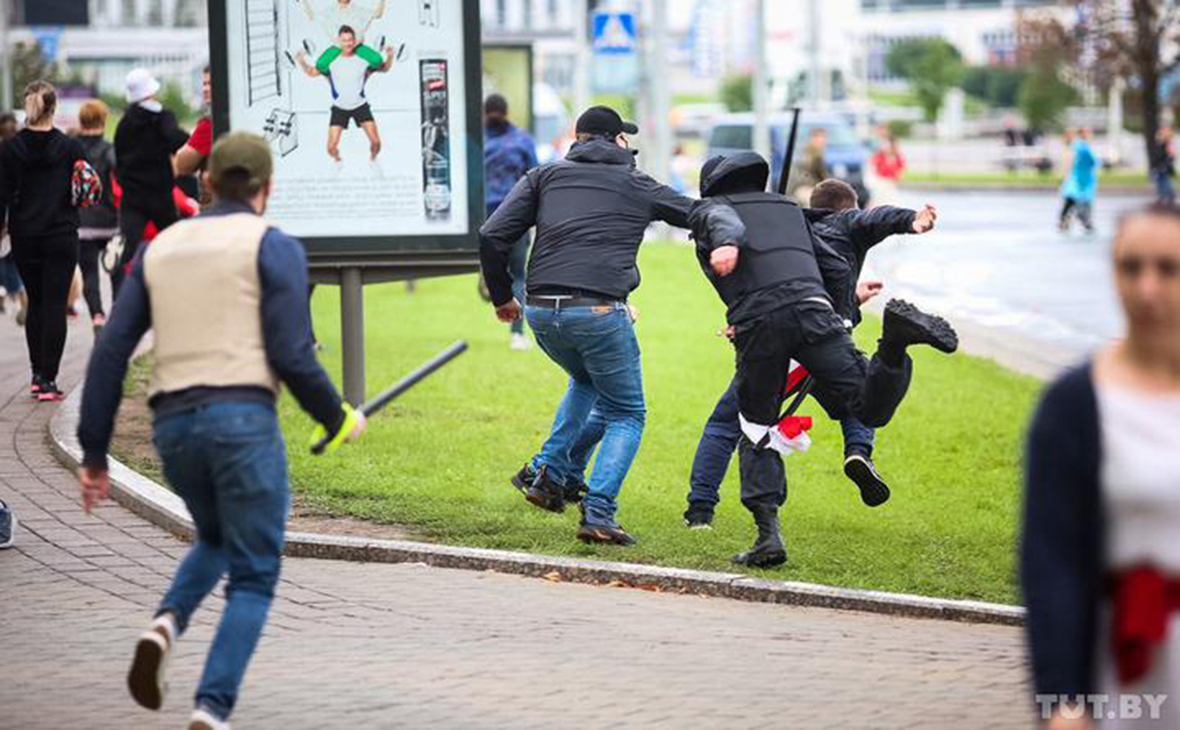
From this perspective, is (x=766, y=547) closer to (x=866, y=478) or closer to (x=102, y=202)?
(x=866, y=478)

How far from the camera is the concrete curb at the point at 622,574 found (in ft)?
29.4

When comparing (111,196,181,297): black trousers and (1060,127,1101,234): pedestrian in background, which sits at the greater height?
(111,196,181,297): black trousers

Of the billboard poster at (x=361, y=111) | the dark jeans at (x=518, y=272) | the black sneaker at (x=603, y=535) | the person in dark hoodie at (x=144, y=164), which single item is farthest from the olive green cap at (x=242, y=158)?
the dark jeans at (x=518, y=272)

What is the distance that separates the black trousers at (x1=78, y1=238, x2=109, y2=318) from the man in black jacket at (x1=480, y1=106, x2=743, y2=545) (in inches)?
284

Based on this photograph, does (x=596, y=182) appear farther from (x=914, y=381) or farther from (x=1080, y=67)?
(x=1080, y=67)

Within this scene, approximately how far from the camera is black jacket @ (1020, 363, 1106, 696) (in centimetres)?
420

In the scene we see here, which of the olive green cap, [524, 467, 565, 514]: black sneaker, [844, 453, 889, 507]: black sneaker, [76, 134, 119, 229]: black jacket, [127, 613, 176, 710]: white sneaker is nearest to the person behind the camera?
[127, 613, 176, 710]: white sneaker

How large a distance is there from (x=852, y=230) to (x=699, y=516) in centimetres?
145

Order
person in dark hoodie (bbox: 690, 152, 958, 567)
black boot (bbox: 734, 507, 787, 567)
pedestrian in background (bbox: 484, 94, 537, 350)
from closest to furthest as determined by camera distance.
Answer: person in dark hoodie (bbox: 690, 152, 958, 567) → black boot (bbox: 734, 507, 787, 567) → pedestrian in background (bbox: 484, 94, 537, 350)

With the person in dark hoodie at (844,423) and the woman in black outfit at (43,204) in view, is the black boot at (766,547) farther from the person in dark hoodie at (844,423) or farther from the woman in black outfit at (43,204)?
the woman in black outfit at (43,204)

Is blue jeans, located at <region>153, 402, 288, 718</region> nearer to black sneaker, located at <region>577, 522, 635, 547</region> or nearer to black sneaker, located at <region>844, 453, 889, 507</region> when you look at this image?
black sneaker, located at <region>577, 522, 635, 547</region>

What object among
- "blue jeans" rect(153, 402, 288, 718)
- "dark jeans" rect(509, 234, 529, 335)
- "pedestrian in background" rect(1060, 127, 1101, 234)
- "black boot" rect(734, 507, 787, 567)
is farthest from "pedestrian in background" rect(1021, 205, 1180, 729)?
"pedestrian in background" rect(1060, 127, 1101, 234)

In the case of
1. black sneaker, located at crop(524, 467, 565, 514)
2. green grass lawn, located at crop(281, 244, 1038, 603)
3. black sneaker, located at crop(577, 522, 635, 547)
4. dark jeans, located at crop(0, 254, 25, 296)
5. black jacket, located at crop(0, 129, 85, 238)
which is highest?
black jacket, located at crop(0, 129, 85, 238)

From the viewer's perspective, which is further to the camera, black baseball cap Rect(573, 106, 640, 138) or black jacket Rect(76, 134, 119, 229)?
black jacket Rect(76, 134, 119, 229)
